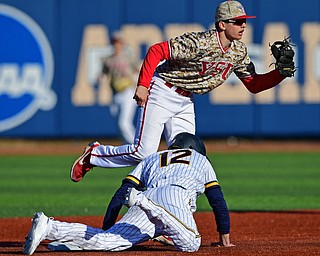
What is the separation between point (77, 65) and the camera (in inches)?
688

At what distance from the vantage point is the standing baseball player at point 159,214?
5227 millimetres

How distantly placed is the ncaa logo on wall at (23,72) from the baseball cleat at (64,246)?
11.8 m

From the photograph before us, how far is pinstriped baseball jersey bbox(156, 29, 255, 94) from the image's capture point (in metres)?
6.32

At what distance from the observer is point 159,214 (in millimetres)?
5254

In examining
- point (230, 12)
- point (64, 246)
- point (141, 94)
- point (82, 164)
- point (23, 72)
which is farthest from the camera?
point (23, 72)

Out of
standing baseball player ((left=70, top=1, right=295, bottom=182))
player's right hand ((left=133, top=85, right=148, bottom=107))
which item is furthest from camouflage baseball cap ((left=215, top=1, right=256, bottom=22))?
player's right hand ((left=133, top=85, right=148, bottom=107))

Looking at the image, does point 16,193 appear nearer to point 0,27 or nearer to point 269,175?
point 269,175

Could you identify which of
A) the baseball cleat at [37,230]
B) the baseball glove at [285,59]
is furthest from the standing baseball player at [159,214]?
the baseball glove at [285,59]

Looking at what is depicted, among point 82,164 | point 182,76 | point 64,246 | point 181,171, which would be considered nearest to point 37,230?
point 64,246

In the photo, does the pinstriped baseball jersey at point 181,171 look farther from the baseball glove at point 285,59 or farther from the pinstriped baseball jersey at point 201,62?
the baseball glove at point 285,59

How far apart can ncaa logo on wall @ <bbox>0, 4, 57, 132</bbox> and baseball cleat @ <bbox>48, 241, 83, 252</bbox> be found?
11792 millimetres

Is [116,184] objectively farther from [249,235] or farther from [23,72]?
[23,72]

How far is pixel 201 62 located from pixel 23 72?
11253 mm

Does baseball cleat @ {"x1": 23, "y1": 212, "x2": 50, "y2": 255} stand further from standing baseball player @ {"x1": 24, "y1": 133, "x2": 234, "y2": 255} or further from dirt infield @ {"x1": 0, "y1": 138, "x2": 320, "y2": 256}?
dirt infield @ {"x1": 0, "y1": 138, "x2": 320, "y2": 256}
